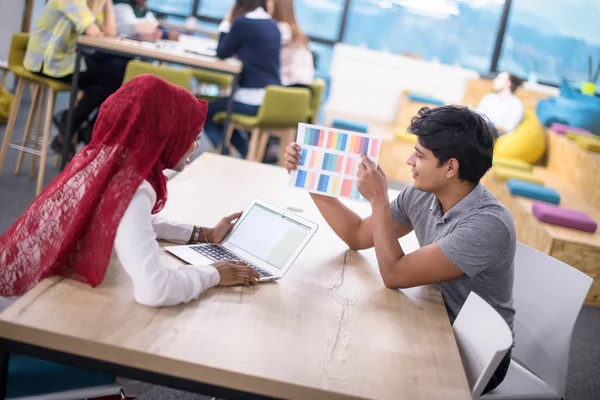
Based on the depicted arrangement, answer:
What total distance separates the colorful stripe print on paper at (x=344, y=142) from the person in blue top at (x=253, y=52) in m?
2.72

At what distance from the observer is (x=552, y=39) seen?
8.24 metres

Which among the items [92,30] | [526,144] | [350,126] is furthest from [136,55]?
[526,144]

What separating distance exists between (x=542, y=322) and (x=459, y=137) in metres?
0.61

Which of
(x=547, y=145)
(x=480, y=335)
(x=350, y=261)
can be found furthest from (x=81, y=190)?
(x=547, y=145)

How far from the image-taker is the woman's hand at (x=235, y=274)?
157 centimetres

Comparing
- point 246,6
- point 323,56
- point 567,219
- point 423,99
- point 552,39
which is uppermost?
point 552,39

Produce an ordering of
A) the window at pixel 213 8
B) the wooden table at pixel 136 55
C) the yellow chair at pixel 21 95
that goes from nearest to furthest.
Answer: the yellow chair at pixel 21 95 < the wooden table at pixel 136 55 < the window at pixel 213 8

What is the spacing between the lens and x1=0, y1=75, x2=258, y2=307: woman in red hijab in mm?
1428

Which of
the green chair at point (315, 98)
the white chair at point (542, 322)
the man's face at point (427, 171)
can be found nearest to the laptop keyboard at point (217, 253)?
the man's face at point (427, 171)

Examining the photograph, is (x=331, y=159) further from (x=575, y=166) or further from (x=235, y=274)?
(x=575, y=166)

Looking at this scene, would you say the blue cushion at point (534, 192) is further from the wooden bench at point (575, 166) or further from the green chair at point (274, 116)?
the green chair at point (274, 116)

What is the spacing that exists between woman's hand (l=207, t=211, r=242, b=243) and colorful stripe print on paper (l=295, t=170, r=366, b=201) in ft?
0.79

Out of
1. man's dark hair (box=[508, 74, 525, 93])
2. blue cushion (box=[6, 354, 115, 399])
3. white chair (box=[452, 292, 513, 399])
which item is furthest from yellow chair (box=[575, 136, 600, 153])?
blue cushion (box=[6, 354, 115, 399])

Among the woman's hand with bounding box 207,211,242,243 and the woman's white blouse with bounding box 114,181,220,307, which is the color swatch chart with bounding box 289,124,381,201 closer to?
the woman's hand with bounding box 207,211,242,243
